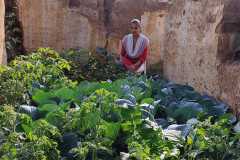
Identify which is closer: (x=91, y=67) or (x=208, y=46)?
(x=208, y=46)

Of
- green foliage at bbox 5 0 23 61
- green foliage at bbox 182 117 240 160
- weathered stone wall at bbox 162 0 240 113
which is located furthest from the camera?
green foliage at bbox 5 0 23 61

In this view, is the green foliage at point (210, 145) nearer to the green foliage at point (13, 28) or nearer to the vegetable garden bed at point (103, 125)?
the vegetable garden bed at point (103, 125)

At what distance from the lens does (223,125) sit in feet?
13.7

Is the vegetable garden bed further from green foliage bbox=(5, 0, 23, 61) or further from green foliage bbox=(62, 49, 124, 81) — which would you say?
green foliage bbox=(5, 0, 23, 61)

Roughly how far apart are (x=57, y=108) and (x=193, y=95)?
1.59 meters

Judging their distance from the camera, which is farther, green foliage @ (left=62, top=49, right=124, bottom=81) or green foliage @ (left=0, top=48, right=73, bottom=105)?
green foliage @ (left=62, top=49, right=124, bottom=81)

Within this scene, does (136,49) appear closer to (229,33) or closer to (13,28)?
(229,33)

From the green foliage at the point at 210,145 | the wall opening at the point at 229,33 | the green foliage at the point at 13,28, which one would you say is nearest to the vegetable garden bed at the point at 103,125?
the green foliage at the point at 210,145

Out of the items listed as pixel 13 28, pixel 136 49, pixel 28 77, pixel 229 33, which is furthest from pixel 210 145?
pixel 13 28

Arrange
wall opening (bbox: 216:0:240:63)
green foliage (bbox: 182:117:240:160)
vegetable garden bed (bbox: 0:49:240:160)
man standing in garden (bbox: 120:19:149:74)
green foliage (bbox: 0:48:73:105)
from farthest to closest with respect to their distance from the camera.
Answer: man standing in garden (bbox: 120:19:149:74) → wall opening (bbox: 216:0:240:63) → green foliage (bbox: 0:48:73:105) → green foliage (bbox: 182:117:240:160) → vegetable garden bed (bbox: 0:49:240:160)

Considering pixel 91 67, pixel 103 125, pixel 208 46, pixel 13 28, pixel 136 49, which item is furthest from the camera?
pixel 13 28

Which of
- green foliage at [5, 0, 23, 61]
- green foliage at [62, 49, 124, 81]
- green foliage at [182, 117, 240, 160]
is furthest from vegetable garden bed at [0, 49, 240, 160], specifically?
green foliage at [5, 0, 23, 61]

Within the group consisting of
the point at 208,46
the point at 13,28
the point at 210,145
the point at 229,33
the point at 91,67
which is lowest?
the point at 91,67

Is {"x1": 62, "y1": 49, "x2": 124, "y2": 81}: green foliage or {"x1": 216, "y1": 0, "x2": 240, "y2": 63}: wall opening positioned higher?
{"x1": 216, "y1": 0, "x2": 240, "y2": 63}: wall opening
